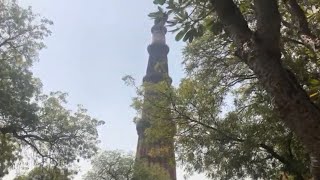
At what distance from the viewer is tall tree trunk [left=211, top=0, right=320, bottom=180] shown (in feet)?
8.98

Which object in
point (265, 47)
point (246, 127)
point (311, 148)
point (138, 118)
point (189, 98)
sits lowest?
point (311, 148)

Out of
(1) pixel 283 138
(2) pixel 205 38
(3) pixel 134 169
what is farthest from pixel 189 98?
(3) pixel 134 169

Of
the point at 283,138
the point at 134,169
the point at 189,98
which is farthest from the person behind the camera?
the point at 134,169

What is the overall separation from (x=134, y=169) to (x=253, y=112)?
14.9 m

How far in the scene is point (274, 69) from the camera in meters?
2.98

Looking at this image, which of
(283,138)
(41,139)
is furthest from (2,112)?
(283,138)

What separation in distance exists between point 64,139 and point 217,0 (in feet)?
48.4

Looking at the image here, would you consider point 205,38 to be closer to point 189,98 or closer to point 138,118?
point 189,98

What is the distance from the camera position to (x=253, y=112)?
40.1 feet

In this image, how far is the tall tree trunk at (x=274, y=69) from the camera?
2.74 meters

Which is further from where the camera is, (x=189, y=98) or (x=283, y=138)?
(x=189, y=98)

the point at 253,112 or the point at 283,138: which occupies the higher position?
the point at 253,112

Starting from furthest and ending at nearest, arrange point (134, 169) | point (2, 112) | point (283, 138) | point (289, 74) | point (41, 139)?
point (134, 169)
point (41, 139)
point (2, 112)
point (283, 138)
point (289, 74)

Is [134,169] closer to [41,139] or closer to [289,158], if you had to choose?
[41,139]
